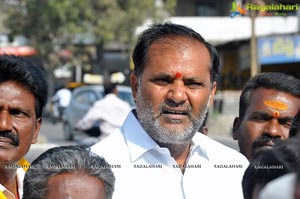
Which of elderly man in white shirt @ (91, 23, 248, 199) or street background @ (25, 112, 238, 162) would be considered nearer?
elderly man in white shirt @ (91, 23, 248, 199)

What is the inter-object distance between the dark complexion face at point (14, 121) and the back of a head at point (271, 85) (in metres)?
1.06

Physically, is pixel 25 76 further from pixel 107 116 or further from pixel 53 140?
pixel 53 140

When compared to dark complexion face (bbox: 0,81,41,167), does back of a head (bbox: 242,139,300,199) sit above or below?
above

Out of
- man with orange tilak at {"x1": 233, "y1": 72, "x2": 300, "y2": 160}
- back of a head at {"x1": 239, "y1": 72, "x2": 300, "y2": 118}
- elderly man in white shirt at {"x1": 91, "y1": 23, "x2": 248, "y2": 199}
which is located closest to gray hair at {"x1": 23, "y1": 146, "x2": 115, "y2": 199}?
elderly man in white shirt at {"x1": 91, "y1": 23, "x2": 248, "y2": 199}

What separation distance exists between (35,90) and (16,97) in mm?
98

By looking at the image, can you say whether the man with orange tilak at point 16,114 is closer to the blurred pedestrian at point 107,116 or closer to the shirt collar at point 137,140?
the shirt collar at point 137,140

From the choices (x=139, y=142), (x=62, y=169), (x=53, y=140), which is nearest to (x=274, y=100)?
(x=139, y=142)

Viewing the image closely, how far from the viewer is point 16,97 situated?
117 inches

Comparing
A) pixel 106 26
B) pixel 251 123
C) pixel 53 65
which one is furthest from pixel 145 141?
pixel 53 65

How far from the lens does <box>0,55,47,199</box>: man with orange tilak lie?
2.91 meters

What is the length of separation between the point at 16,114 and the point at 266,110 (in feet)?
3.73

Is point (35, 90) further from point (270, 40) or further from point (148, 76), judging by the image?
point (270, 40)

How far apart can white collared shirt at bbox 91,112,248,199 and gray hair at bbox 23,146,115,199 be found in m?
0.51

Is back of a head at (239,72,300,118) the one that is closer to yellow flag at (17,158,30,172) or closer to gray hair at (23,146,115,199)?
yellow flag at (17,158,30,172)
